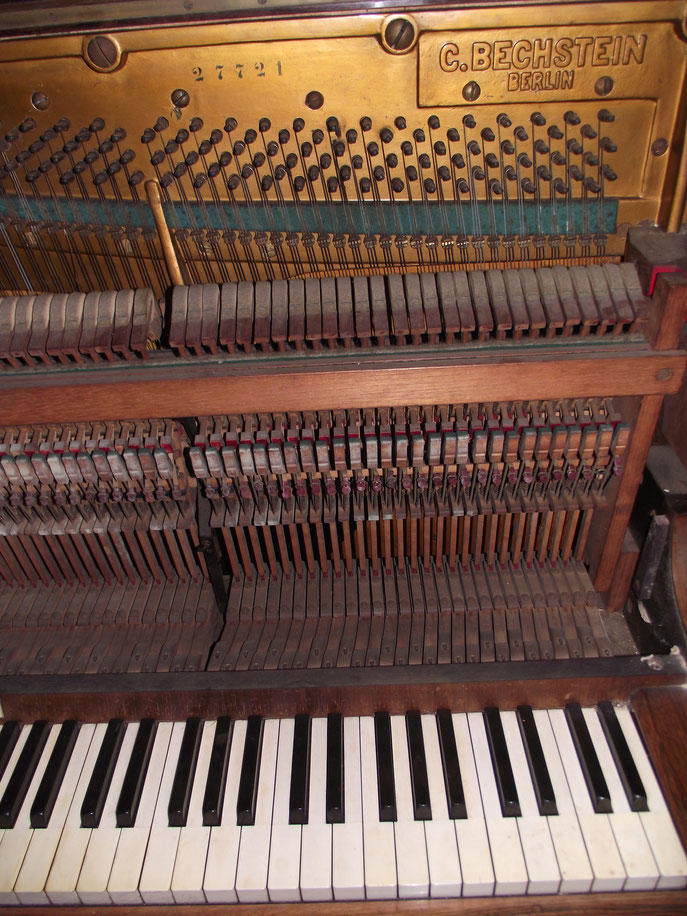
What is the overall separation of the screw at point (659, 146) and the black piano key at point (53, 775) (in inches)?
99.2

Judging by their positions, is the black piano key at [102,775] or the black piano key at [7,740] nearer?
the black piano key at [102,775]

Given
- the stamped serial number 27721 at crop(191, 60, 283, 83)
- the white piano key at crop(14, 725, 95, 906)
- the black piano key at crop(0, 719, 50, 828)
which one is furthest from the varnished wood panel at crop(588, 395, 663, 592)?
the black piano key at crop(0, 719, 50, 828)

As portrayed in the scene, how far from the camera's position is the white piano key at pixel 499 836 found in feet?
6.34

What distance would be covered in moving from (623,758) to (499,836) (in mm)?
448

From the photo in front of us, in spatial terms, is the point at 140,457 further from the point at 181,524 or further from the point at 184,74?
the point at 184,74

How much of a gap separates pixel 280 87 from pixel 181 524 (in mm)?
1370

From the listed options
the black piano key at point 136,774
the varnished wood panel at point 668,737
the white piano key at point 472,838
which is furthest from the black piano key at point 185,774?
the varnished wood panel at point 668,737

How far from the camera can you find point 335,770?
213 centimetres

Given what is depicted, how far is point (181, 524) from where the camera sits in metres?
2.35

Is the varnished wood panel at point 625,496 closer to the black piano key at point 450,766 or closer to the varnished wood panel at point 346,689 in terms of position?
the varnished wood panel at point 346,689

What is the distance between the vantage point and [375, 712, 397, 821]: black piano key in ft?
6.67

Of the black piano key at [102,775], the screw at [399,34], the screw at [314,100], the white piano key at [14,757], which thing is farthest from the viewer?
the white piano key at [14,757]

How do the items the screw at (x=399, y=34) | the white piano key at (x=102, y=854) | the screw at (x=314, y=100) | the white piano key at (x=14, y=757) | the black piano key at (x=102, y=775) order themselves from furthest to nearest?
1. the white piano key at (x=14, y=757)
2. the black piano key at (x=102, y=775)
3. the white piano key at (x=102, y=854)
4. the screw at (x=314, y=100)
5. the screw at (x=399, y=34)

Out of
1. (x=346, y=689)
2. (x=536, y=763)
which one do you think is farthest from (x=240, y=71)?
(x=536, y=763)
